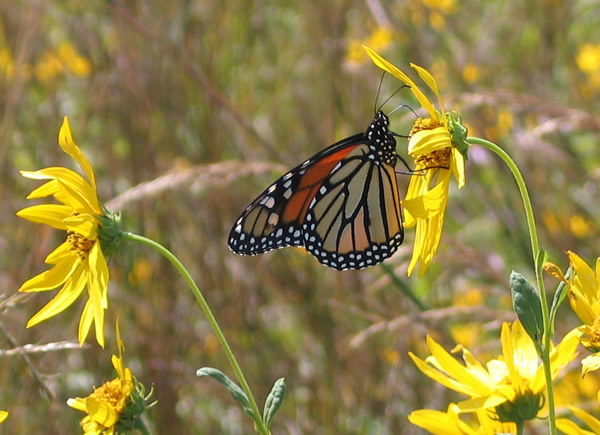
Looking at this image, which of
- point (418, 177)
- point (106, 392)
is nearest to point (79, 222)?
point (106, 392)

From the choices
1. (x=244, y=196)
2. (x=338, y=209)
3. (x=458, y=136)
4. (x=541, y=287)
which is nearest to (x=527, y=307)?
(x=541, y=287)

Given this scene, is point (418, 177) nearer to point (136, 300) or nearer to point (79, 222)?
point (79, 222)

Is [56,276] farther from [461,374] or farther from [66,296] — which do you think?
[461,374]

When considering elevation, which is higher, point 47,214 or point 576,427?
point 47,214

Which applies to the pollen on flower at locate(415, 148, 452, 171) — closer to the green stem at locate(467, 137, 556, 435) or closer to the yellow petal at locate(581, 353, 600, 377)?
the green stem at locate(467, 137, 556, 435)

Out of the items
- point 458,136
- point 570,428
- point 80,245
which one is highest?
point 458,136

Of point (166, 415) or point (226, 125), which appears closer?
point (166, 415)
